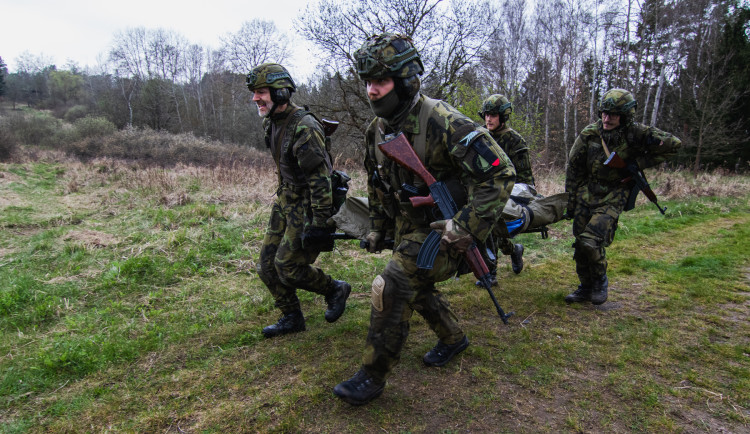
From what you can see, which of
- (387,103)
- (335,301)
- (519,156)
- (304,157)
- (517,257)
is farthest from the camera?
(517,257)

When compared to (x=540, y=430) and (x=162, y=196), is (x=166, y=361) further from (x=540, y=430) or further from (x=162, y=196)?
(x=162, y=196)

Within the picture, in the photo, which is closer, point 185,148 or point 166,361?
point 166,361

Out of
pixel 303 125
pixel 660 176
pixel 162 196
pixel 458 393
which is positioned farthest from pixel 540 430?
pixel 660 176

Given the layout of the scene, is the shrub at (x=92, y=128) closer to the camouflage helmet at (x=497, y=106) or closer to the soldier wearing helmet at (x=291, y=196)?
the soldier wearing helmet at (x=291, y=196)

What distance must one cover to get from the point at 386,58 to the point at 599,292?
3586 millimetres

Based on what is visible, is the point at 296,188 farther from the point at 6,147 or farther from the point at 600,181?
the point at 6,147

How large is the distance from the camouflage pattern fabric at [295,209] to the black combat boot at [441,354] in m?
1.27

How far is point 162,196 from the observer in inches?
377

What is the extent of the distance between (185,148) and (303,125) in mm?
24792

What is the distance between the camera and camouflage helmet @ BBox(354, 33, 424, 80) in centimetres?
253

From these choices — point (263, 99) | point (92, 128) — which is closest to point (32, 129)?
point (92, 128)

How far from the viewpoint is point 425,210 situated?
2754 mm

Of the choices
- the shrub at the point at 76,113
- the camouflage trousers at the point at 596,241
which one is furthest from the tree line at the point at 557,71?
the camouflage trousers at the point at 596,241

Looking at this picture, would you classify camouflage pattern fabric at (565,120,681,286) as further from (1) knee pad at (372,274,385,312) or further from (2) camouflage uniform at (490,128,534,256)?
(1) knee pad at (372,274,385,312)
